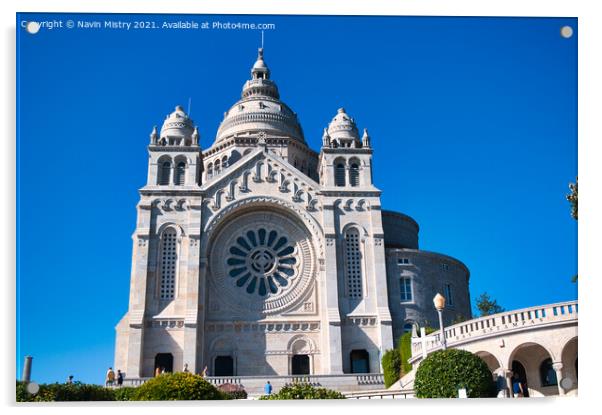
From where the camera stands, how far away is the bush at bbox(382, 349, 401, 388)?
3344cm

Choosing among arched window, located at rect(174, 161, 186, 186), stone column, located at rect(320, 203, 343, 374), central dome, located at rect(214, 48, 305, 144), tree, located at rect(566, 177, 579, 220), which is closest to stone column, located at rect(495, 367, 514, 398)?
tree, located at rect(566, 177, 579, 220)

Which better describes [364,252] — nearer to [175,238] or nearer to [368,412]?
[175,238]

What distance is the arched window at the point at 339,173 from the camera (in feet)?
138

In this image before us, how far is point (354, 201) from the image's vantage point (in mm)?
40781

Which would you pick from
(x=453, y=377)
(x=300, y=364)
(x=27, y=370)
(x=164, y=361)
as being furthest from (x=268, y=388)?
(x=27, y=370)

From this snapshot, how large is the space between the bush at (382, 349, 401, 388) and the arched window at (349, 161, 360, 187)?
11261 millimetres

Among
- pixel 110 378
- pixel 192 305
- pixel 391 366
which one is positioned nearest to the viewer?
pixel 110 378

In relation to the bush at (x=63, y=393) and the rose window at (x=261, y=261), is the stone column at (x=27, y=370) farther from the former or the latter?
the rose window at (x=261, y=261)

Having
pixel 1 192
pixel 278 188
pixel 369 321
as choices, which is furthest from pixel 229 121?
pixel 1 192

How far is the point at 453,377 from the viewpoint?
64.3ft

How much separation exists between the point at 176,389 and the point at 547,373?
44.4ft

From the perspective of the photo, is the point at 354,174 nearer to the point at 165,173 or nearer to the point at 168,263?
the point at 165,173

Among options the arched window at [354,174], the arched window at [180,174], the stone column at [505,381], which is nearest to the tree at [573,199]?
the stone column at [505,381]

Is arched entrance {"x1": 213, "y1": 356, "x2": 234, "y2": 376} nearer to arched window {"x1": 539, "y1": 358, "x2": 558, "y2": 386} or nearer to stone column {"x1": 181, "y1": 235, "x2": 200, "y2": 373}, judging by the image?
stone column {"x1": 181, "y1": 235, "x2": 200, "y2": 373}
